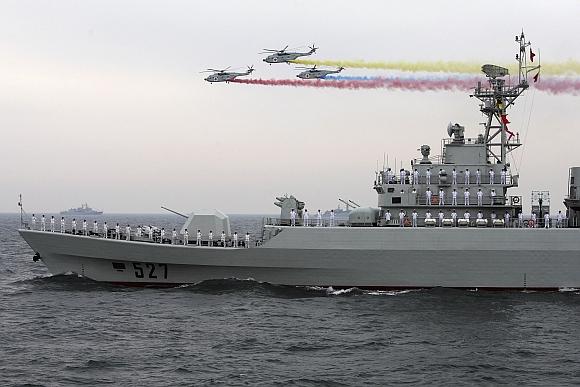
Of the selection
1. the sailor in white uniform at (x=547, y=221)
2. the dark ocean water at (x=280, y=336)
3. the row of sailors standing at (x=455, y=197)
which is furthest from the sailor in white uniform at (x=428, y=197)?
the sailor in white uniform at (x=547, y=221)

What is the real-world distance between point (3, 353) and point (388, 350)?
930 cm

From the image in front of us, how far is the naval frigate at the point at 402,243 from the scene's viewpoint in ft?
77.0

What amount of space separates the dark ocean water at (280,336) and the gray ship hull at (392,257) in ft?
1.72

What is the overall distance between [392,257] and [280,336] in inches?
292

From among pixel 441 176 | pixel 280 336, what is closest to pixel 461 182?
pixel 441 176

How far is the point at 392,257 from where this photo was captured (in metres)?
23.6

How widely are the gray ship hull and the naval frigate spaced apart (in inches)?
1.4

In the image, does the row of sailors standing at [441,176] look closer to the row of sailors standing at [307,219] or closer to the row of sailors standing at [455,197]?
the row of sailors standing at [455,197]

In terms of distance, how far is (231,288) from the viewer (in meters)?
23.8

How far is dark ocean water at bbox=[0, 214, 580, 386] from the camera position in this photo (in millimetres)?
14172

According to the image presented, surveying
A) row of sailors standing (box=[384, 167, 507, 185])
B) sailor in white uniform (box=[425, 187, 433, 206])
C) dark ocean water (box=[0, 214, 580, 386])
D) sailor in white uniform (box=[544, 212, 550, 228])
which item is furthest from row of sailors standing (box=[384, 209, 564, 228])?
dark ocean water (box=[0, 214, 580, 386])

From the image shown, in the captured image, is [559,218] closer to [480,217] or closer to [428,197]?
[480,217]

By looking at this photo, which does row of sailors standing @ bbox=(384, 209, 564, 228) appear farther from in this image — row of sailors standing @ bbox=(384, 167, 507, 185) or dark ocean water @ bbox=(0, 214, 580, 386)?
dark ocean water @ bbox=(0, 214, 580, 386)

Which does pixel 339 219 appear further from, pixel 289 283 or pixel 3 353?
pixel 3 353
